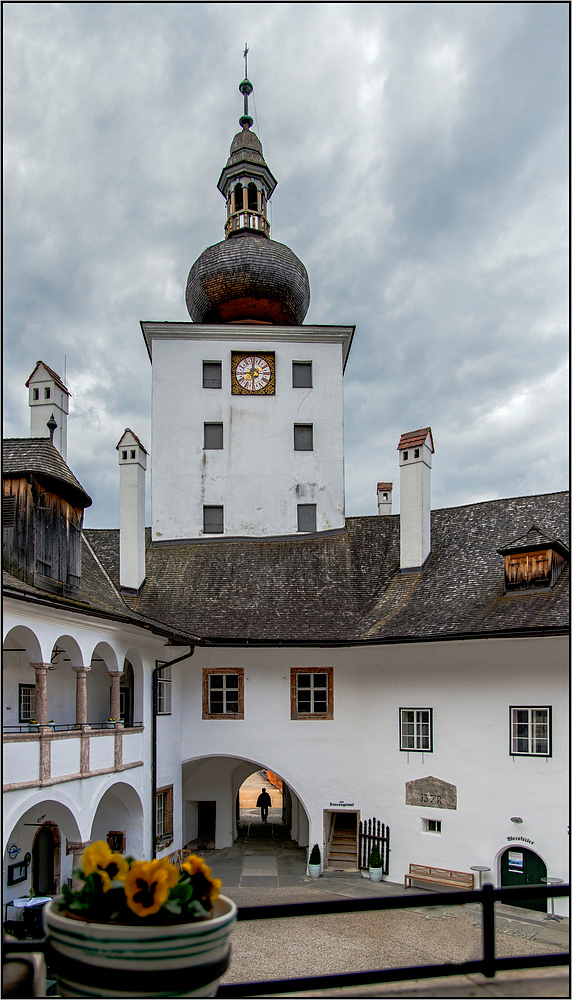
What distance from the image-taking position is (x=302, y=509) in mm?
24703

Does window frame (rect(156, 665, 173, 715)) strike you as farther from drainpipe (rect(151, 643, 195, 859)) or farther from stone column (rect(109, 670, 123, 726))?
stone column (rect(109, 670, 123, 726))

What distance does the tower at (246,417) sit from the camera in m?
24.5

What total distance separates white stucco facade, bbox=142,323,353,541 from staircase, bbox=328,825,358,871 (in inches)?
355

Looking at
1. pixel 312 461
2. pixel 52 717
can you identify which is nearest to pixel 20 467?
pixel 52 717

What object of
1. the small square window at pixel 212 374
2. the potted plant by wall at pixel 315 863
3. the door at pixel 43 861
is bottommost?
the potted plant by wall at pixel 315 863

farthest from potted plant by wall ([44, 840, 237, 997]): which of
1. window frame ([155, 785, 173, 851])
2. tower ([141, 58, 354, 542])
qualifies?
tower ([141, 58, 354, 542])

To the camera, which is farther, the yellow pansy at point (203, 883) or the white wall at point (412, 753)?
the white wall at point (412, 753)

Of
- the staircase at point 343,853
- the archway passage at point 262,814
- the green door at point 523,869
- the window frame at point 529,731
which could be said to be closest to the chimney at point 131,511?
the archway passage at point 262,814

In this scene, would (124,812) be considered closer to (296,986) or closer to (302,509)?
(302,509)

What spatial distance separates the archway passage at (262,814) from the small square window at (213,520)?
778cm

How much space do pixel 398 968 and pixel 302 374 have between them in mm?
23313

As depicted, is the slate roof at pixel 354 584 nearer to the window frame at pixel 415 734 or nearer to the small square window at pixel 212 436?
the window frame at pixel 415 734

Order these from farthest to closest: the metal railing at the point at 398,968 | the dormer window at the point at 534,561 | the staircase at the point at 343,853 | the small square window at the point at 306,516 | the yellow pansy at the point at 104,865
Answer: the small square window at the point at 306,516, the staircase at the point at 343,853, the dormer window at the point at 534,561, the metal railing at the point at 398,968, the yellow pansy at the point at 104,865

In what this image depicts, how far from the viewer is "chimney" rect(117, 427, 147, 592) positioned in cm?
2142
